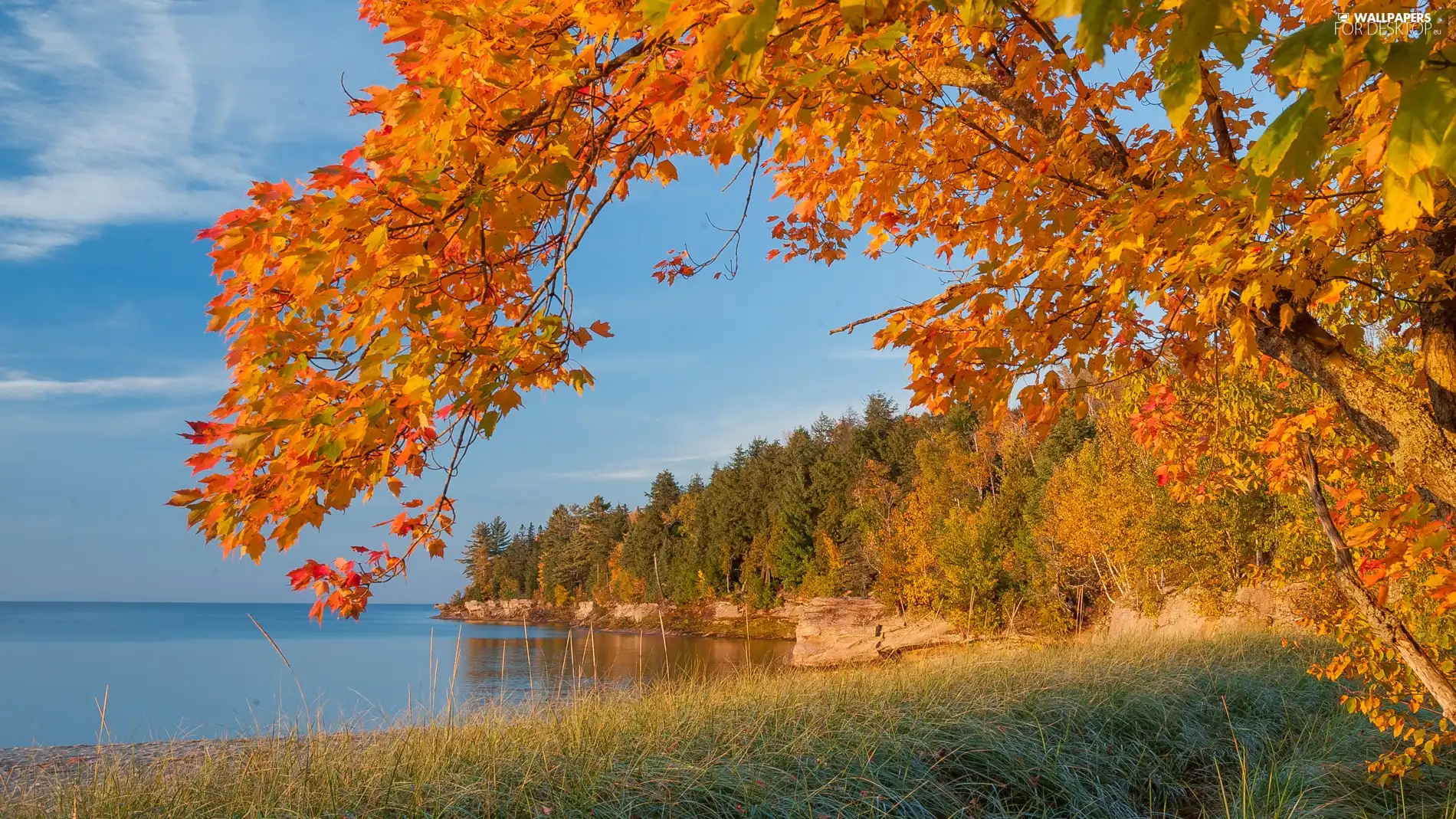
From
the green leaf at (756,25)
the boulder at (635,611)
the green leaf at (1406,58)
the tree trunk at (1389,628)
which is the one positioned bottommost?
the boulder at (635,611)

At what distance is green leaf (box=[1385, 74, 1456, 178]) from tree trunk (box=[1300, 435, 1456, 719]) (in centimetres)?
279

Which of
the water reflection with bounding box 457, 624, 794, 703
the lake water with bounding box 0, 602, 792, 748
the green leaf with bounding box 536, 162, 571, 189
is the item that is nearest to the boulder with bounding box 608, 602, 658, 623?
the water reflection with bounding box 457, 624, 794, 703

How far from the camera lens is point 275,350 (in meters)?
1.98

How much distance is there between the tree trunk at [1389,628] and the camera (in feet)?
10.2

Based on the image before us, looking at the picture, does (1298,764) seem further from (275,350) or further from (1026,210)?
(275,350)

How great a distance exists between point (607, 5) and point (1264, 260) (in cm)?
170

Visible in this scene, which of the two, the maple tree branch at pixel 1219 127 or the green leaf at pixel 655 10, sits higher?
the maple tree branch at pixel 1219 127

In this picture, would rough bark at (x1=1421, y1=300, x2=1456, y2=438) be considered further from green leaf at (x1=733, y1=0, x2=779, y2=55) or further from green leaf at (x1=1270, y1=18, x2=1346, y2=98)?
green leaf at (x1=733, y1=0, x2=779, y2=55)

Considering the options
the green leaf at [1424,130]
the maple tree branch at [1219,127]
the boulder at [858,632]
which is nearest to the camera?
the green leaf at [1424,130]

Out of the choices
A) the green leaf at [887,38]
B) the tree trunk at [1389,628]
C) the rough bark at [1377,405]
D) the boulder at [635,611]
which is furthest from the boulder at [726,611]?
the green leaf at [887,38]

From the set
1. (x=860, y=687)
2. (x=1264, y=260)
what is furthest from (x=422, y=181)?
(x=860, y=687)

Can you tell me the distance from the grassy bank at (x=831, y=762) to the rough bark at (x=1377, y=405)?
1561mm

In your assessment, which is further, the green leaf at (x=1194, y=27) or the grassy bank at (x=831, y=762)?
the grassy bank at (x=831, y=762)

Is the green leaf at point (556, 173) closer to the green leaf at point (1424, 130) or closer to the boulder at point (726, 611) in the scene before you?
the green leaf at point (1424, 130)
